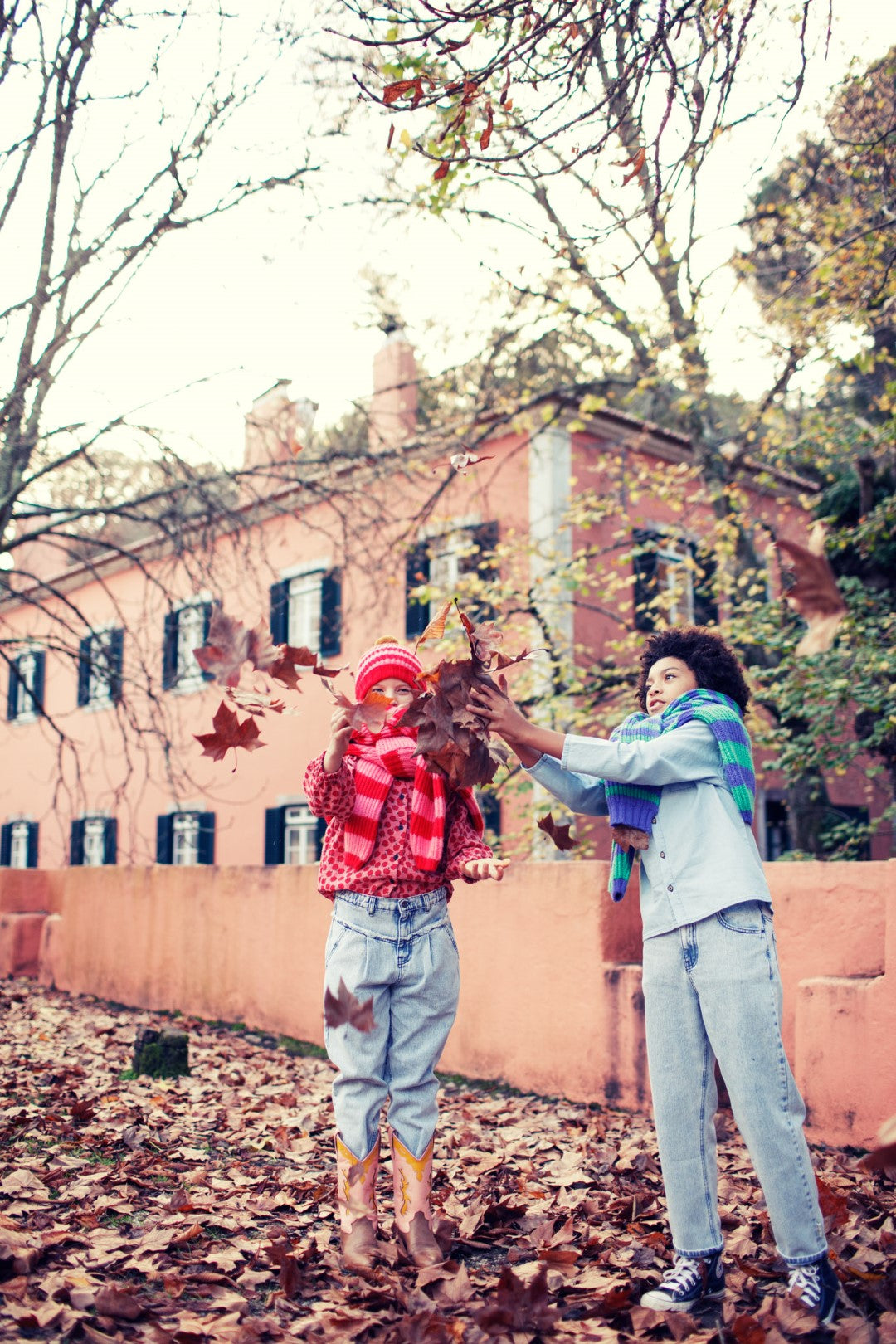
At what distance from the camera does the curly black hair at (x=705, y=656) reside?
11.0ft

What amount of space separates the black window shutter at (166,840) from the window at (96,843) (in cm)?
125

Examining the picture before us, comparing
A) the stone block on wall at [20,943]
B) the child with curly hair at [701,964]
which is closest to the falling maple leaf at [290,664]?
the child with curly hair at [701,964]

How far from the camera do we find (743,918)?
2.96 m

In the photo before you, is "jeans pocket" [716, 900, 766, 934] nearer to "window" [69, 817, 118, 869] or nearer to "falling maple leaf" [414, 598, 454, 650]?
"falling maple leaf" [414, 598, 454, 650]

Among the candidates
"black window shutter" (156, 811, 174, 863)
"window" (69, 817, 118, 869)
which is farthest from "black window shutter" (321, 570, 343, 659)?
"window" (69, 817, 118, 869)

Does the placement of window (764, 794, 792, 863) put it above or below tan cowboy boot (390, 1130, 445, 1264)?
above

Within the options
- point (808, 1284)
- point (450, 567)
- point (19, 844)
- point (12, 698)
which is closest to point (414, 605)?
point (450, 567)

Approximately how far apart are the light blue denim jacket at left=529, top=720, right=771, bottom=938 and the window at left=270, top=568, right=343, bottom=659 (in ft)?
36.5

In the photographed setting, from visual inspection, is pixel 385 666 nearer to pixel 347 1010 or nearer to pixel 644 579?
pixel 347 1010

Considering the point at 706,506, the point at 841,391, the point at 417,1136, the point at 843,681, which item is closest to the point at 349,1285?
the point at 417,1136

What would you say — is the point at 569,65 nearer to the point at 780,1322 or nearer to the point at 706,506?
the point at 780,1322

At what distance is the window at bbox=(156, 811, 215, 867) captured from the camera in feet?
60.1

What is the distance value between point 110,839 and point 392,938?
17938 mm

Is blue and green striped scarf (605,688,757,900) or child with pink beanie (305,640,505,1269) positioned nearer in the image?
blue and green striped scarf (605,688,757,900)
